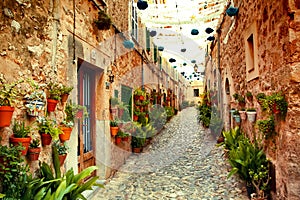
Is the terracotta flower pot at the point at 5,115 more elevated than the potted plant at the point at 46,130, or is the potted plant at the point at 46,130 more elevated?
the terracotta flower pot at the point at 5,115

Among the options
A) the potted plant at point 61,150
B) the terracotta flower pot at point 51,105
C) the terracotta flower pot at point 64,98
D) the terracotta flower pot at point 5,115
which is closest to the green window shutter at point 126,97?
the terracotta flower pot at point 64,98

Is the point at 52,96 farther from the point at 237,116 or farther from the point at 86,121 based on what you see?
the point at 237,116

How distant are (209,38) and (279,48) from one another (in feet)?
18.1

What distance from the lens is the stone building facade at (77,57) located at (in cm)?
244

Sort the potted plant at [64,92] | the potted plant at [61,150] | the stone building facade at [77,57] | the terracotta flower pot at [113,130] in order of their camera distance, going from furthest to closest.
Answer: the terracotta flower pot at [113,130] → the potted plant at [64,92] → the potted plant at [61,150] → the stone building facade at [77,57]

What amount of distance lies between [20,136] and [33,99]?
0.39m

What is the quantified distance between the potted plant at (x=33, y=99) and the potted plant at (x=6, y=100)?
0.74ft

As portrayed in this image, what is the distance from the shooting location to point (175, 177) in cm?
497

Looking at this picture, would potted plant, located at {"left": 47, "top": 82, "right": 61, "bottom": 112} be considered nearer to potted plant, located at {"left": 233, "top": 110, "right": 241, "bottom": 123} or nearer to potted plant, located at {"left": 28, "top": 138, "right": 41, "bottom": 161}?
potted plant, located at {"left": 28, "top": 138, "right": 41, "bottom": 161}

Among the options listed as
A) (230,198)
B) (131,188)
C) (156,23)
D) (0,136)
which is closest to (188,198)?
(230,198)

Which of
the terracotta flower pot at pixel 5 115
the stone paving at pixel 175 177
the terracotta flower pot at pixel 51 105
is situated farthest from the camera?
the stone paving at pixel 175 177

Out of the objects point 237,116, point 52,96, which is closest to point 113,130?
point 52,96

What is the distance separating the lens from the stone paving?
4047mm

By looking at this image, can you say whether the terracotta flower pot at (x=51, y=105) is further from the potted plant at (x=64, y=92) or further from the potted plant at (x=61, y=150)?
the potted plant at (x=61, y=150)
